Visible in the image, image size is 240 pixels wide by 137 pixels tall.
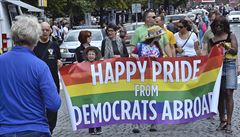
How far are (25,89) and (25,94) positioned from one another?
0.12 ft

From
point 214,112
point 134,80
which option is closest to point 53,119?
point 134,80

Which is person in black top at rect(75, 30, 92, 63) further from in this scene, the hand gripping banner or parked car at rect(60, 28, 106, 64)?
parked car at rect(60, 28, 106, 64)

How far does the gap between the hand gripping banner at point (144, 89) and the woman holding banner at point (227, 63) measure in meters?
0.30

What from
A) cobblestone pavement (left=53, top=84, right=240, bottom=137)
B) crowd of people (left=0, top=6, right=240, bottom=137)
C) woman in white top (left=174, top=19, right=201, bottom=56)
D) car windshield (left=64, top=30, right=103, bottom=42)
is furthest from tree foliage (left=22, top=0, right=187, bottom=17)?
cobblestone pavement (left=53, top=84, right=240, bottom=137)

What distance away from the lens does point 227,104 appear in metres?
8.27

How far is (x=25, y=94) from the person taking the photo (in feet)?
13.4

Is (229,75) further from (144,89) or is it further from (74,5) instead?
(74,5)

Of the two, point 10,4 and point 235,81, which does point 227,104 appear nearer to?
point 235,81

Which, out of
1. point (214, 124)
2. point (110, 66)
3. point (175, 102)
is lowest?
point (214, 124)

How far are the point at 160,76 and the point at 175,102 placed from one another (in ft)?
1.35

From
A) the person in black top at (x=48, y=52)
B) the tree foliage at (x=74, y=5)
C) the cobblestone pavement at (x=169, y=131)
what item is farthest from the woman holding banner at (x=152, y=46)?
the tree foliage at (x=74, y=5)

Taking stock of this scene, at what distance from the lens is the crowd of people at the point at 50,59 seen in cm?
407

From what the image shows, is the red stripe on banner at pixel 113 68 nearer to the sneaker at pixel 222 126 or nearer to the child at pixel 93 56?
the child at pixel 93 56

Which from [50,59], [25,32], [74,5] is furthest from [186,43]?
[74,5]
